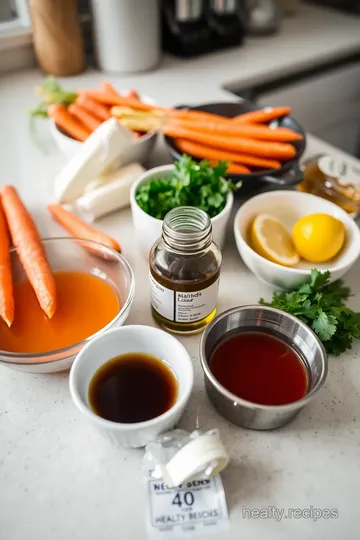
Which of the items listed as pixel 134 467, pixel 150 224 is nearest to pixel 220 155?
pixel 150 224

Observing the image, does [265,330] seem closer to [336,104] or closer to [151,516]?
[151,516]

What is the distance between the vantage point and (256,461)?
24.5 inches

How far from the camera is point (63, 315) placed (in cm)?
75

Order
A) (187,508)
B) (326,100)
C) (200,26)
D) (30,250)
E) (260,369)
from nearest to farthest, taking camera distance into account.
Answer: (187,508) → (260,369) → (30,250) → (200,26) → (326,100)

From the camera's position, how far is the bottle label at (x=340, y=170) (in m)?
1.01

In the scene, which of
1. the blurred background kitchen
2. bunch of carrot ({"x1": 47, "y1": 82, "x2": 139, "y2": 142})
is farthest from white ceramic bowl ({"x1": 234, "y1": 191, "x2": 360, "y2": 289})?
the blurred background kitchen

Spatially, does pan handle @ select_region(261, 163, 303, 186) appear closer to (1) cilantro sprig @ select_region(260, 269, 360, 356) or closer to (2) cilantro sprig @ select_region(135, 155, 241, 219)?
(2) cilantro sprig @ select_region(135, 155, 241, 219)

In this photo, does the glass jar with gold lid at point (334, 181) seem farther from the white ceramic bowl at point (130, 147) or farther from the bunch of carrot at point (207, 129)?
the white ceramic bowl at point (130, 147)

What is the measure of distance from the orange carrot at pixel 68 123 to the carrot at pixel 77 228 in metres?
0.19

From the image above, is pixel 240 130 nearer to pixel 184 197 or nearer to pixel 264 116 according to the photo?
pixel 264 116

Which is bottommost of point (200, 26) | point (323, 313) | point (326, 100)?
point (326, 100)

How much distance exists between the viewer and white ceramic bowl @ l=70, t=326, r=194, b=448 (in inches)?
Result: 22.4

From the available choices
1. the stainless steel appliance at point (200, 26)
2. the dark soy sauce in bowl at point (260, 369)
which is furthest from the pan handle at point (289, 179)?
the stainless steel appliance at point (200, 26)

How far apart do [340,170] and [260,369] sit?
0.55 meters
